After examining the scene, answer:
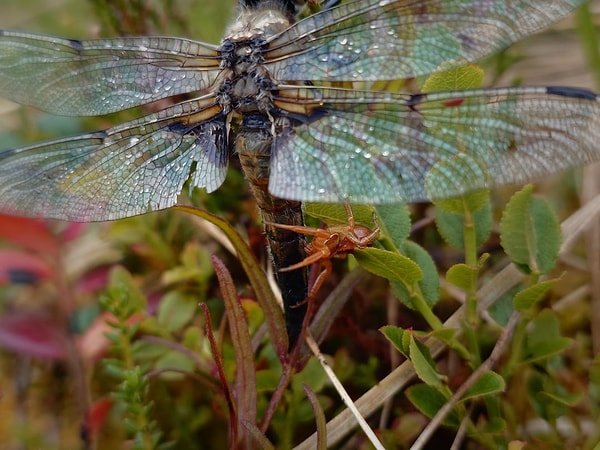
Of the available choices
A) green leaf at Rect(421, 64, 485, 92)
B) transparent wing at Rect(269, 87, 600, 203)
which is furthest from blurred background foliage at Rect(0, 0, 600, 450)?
green leaf at Rect(421, 64, 485, 92)

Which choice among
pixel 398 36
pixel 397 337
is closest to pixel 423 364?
pixel 397 337

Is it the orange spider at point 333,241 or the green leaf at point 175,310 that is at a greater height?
the orange spider at point 333,241

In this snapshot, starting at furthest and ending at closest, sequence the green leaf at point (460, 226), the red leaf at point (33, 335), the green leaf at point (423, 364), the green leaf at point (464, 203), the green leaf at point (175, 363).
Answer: the red leaf at point (33, 335) → the green leaf at point (175, 363) → the green leaf at point (460, 226) → the green leaf at point (464, 203) → the green leaf at point (423, 364)

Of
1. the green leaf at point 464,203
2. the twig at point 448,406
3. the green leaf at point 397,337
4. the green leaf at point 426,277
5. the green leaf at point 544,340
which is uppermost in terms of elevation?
the green leaf at point 464,203

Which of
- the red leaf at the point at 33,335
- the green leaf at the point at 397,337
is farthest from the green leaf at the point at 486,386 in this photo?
the red leaf at the point at 33,335

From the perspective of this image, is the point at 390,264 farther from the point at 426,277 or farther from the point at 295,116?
the point at 295,116

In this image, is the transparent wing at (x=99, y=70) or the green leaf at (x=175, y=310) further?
the green leaf at (x=175, y=310)

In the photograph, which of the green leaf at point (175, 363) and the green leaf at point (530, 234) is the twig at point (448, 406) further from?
the green leaf at point (175, 363)

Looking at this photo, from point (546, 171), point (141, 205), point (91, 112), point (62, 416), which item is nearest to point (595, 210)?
point (546, 171)

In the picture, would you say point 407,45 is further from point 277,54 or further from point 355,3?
point 277,54
